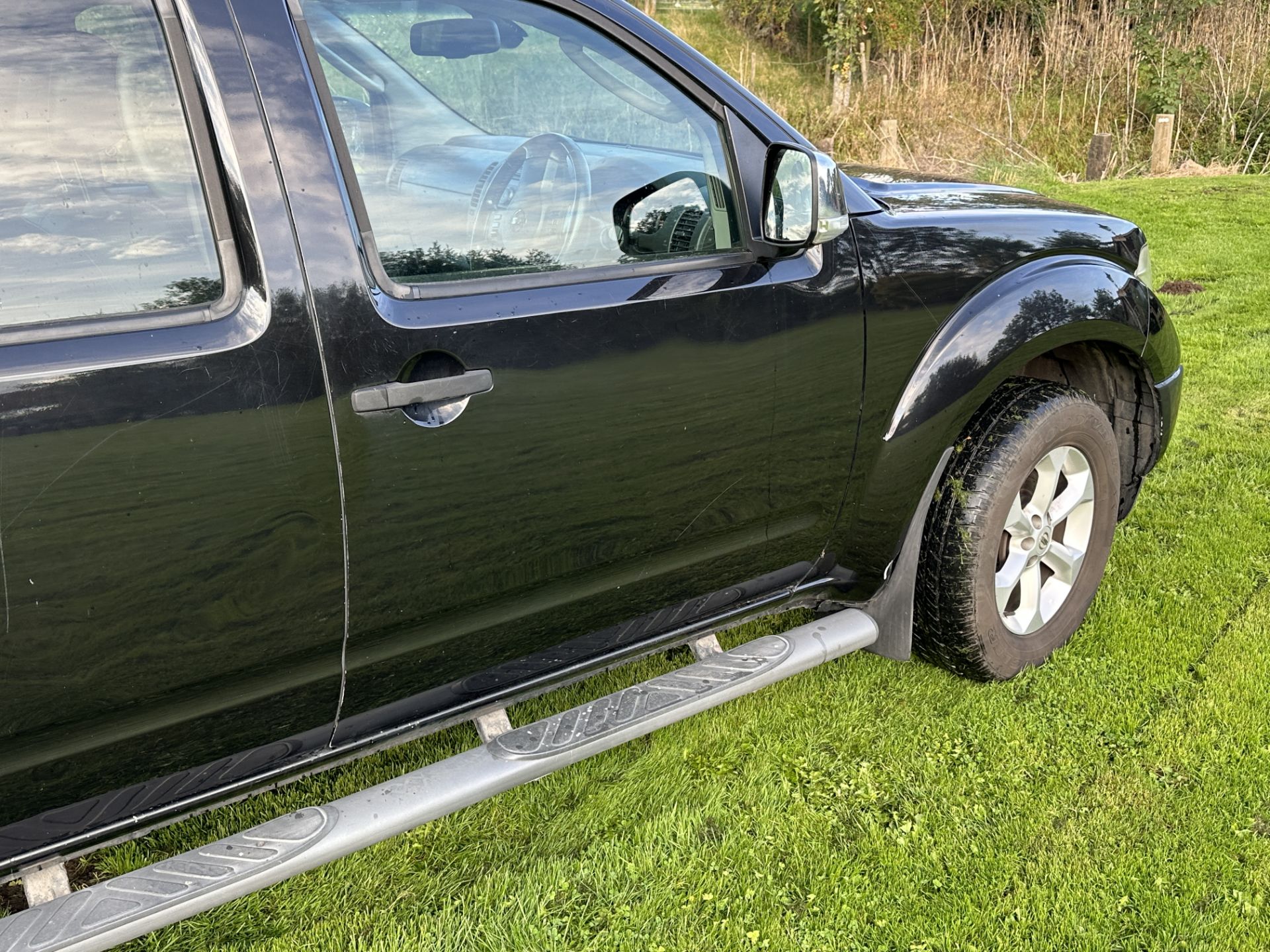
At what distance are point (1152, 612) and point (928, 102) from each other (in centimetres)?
1005

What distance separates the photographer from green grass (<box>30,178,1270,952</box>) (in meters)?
2.12

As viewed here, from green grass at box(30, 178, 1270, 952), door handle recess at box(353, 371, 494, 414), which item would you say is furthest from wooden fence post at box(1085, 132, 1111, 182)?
door handle recess at box(353, 371, 494, 414)

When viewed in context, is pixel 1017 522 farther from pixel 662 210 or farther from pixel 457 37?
pixel 457 37

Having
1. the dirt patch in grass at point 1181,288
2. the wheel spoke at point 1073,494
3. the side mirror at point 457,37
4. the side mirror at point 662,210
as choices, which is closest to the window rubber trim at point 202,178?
the side mirror at point 457,37

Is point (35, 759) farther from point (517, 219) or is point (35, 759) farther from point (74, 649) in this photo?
point (517, 219)

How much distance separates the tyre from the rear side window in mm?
1825

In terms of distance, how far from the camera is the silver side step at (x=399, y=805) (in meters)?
1.64

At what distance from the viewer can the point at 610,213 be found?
7.11ft

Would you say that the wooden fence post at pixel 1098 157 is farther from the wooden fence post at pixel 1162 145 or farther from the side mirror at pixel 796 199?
the side mirror at pixel 796 199

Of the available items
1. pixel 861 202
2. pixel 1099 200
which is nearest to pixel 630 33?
pixel 861 202

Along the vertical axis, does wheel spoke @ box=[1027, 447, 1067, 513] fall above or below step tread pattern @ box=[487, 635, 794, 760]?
above

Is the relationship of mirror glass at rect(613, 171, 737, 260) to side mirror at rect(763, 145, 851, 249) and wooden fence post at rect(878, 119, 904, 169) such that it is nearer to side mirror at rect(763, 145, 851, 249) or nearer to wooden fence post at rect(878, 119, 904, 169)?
side mirror at rect(763, 145, 851, 249)

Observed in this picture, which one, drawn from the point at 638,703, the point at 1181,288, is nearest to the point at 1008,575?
the point at 638,703

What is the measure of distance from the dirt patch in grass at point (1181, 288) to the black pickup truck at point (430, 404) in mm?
4656
